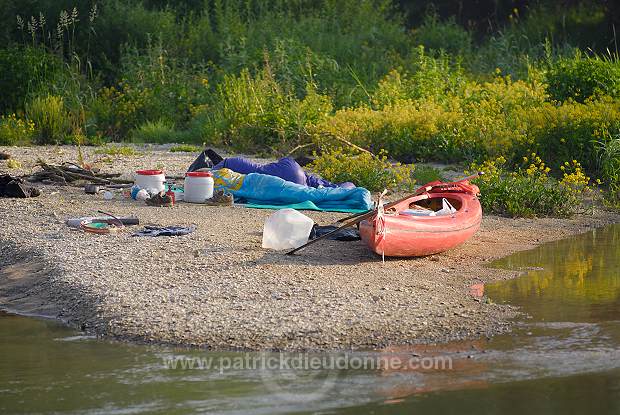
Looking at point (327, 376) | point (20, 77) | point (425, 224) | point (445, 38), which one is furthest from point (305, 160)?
point (445, 38)

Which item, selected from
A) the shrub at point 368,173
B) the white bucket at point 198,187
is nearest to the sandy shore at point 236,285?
the white bucket at point 198,187

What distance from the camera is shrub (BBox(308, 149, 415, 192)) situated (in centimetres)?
1362

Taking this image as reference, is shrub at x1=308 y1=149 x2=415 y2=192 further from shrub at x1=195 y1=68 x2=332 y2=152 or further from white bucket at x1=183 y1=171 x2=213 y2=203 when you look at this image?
shrub at x1=195 y1=68 x2=332 y2=152

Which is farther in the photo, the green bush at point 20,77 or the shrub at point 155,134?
the green bush at point 20,77

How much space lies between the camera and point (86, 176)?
13.8 metres

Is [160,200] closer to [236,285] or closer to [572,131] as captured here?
[236,285]

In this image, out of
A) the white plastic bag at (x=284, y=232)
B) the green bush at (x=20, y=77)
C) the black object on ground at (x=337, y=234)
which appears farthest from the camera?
the green bush at (x=20, y=77)

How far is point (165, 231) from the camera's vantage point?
10625mm

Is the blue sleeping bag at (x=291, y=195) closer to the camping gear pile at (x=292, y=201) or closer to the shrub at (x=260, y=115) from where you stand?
the camping gear pile at (x=292, y=201)

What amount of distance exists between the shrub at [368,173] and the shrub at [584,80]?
3768 mm

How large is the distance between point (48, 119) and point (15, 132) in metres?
0.61

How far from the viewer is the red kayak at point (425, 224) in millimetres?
9633

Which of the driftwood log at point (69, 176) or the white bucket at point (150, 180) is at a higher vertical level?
the white bucket at point (150, 180)

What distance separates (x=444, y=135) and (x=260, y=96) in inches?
142
